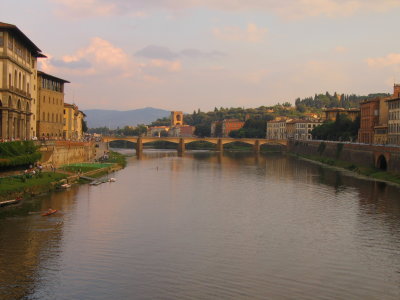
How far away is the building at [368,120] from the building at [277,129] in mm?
72364

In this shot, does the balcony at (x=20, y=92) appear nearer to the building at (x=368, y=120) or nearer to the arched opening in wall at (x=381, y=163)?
the arched opening in wall at (x=381, y=163)

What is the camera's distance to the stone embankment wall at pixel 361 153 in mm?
60281

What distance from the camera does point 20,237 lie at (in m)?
28.9

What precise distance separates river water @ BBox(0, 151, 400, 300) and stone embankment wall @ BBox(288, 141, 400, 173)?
11.7 meters

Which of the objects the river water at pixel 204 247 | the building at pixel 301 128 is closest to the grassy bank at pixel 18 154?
the river water at pixel 204 247

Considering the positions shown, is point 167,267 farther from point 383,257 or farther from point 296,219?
point 296,219

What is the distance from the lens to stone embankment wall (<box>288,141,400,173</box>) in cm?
6028

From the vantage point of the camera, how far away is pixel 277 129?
176500 millimetres

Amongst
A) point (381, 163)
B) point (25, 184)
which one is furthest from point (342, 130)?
point (25, 184)

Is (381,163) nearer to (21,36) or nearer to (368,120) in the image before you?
(368,120)

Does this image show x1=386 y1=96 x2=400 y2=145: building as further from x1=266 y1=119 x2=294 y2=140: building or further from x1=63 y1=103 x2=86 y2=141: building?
x1=266 y1=119 x2=294 y2=140: building

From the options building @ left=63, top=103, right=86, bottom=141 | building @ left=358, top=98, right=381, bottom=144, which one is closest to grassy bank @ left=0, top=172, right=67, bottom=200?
building @ left=63, top=103, right=86, bottom=141

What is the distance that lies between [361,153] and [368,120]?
63.8 feet

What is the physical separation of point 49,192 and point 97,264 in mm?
22629
